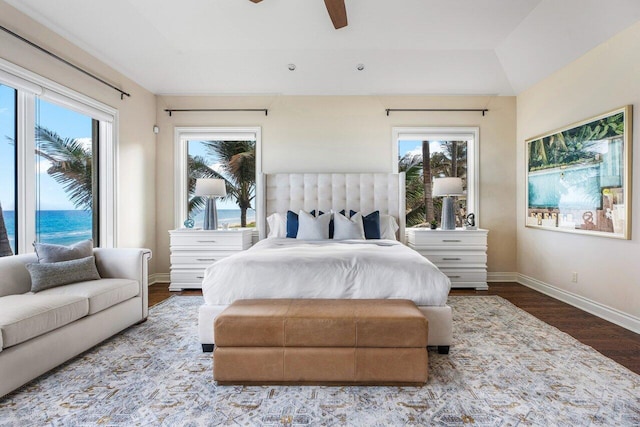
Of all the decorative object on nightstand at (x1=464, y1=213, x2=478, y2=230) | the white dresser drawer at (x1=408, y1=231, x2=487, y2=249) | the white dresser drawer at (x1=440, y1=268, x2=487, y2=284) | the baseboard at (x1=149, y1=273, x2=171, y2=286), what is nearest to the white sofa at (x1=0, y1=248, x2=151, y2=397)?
the baseboard at (x1=149, y1=273, x2=171, y2=286)

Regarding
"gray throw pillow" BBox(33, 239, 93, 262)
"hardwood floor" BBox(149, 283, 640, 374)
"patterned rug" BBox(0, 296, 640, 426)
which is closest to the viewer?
"patterned rug" BBox(0, 296, 640, 426)

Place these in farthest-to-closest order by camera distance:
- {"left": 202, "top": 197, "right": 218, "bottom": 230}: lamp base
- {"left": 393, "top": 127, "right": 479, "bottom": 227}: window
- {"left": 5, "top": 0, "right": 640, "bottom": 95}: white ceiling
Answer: {"left": 393, "top": 127, "right": 479, "bottom": 227}: window, {"left": 202, "top": 197, "right": 218, "bottom": 230}: lamp base, {"left": 5, "top": 0, "right": 640, "bottom": 95}: white ceiling

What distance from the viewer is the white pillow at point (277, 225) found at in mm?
4377

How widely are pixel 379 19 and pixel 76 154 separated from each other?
148 inches

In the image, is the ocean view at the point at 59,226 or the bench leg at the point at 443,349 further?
the ocean view at the point at 59,226

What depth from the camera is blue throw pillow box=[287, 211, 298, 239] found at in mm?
4148

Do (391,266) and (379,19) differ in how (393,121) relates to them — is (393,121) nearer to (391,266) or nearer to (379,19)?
(379,19)

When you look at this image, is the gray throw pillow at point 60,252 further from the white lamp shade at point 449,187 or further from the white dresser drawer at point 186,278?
the white lamp shade at point 449,187

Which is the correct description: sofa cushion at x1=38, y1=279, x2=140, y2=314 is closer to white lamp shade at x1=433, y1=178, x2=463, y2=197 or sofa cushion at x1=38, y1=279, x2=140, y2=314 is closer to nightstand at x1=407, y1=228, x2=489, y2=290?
nightstand at x1=407, y1=228, x2=489, y2=290

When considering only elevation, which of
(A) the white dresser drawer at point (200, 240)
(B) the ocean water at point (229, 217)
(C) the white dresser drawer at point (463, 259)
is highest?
(B) the ocean water at point (229, 217)

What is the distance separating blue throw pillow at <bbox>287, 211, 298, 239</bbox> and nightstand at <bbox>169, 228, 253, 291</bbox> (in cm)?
78

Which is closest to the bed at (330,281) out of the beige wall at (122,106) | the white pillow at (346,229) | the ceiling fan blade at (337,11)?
the white pillow at (346,229)

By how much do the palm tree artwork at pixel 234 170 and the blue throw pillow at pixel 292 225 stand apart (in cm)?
108

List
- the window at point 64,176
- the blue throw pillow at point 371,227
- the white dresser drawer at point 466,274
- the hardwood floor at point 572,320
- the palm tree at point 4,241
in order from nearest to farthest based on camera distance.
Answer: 1. the hardwood floor at point 572,320
2. the palm tree at point 4,241
3. the window at point 64,176
4. the blue throw pillow at point 371,227
5. the white dresser drawer at point 466,274
